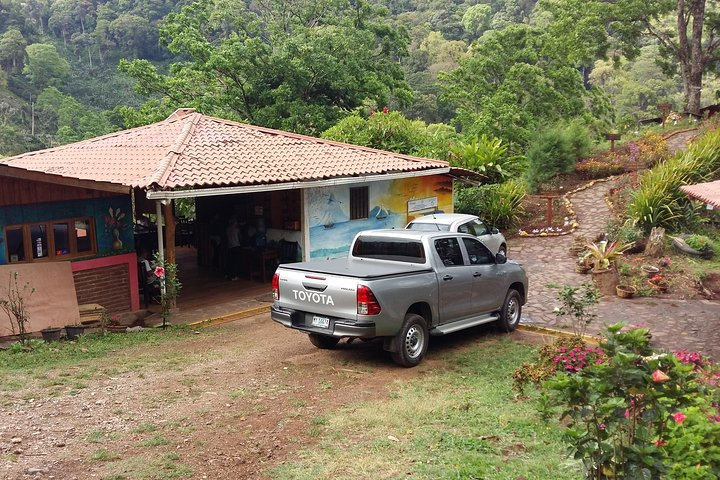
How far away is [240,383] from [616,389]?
17.1 ft

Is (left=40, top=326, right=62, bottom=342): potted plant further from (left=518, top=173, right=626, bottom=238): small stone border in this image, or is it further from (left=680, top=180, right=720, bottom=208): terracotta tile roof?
(left=518, top=173, right=626, bottom=238): small stone border

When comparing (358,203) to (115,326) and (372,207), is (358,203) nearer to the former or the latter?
(372,207)

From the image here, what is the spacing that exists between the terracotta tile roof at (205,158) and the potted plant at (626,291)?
6136 millimetres

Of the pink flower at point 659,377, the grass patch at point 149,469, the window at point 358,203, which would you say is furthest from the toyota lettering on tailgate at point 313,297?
the window at point 358,203

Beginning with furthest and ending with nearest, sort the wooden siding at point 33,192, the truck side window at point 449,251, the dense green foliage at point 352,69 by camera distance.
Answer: the dense green foliage at point 352,69 < the wooden siding at point 33,192 < the truck side window at point 449,251

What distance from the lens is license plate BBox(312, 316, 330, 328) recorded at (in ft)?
28.9

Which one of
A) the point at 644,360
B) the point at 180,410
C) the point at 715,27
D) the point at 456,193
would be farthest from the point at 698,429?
the point at 715,27

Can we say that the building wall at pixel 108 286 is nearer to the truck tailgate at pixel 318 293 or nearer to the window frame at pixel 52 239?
the window frame at pixel 52 239

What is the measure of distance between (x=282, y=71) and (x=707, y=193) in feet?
65.7

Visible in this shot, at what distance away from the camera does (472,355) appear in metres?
9.80

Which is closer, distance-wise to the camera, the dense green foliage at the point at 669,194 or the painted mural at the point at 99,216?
the painted mural at the point at 99,216

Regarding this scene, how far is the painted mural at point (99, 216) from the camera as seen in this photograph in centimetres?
1189

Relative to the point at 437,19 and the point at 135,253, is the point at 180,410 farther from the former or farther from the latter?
the point at 437,19

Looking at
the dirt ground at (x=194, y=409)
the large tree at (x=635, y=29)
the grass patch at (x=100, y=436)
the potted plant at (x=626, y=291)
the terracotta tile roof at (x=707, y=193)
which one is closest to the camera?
the dirt ground at (x=194, y=409)
